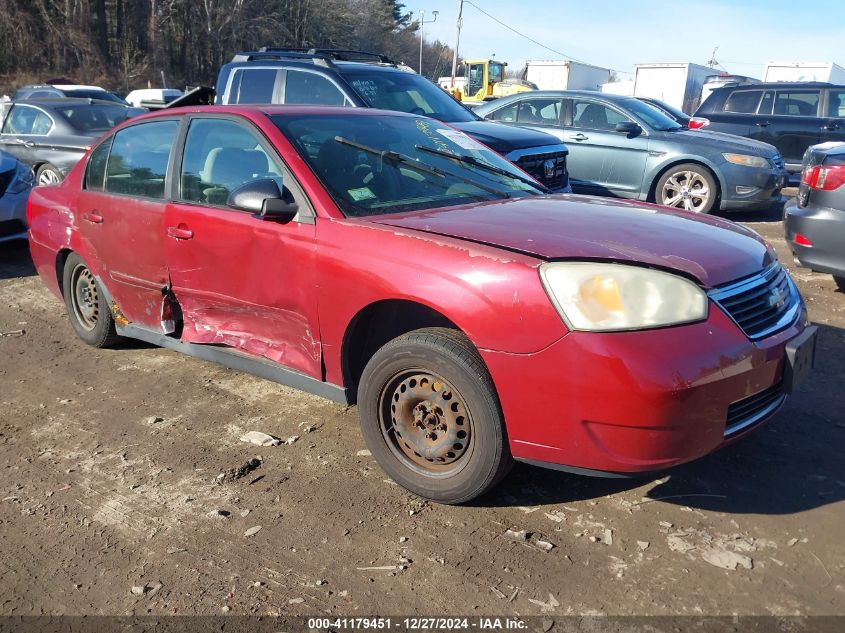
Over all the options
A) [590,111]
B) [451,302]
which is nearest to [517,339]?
[451,302]

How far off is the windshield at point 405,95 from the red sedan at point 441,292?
3.70m

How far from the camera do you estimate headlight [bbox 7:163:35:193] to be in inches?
312

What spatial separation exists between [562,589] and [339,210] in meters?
1.85

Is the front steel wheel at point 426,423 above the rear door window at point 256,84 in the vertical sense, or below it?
below

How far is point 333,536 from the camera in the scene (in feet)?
9.35

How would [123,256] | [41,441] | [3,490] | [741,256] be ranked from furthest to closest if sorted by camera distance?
1. [123,256]
2. [41,441]
3. [3,490]
4. [741,256]

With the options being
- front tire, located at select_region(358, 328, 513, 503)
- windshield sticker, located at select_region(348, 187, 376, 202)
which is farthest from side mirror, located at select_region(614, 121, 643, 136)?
front tire, located at select_region(358, 328, 513, 503)

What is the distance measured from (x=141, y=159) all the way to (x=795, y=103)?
11.7 meters

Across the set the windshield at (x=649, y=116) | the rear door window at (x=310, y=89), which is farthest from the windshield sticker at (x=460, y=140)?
the windshield at (x=649, y=116)

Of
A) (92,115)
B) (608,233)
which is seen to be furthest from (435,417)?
(92,115)

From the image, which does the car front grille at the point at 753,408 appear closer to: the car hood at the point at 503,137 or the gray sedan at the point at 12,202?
the car hood at the point at 503,137

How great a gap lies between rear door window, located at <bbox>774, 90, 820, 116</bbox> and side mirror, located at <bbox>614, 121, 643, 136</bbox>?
14.0 feet

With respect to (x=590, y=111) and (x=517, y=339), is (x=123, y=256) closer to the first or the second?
(x=517, y=339)

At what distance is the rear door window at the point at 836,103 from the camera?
39.3 ft
